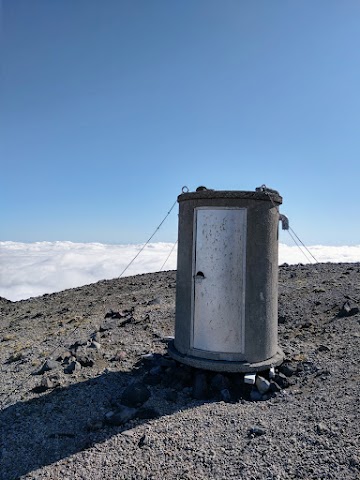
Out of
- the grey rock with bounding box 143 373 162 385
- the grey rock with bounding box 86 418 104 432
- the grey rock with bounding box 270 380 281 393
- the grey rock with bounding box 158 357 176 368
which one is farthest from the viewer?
the grey rock with bounding box 158 357 176 368

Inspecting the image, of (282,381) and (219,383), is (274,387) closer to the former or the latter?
(282,381)

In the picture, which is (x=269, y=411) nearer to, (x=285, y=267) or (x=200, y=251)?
(x=200, y=251)

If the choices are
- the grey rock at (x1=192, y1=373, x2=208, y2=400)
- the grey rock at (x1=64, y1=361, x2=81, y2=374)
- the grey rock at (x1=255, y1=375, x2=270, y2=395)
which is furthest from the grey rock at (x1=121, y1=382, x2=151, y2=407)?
the grey rock at (x1=255, y1=375, x2=270, y2=395)

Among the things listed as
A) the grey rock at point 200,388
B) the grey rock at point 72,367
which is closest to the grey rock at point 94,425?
the grey rock at point 200,388

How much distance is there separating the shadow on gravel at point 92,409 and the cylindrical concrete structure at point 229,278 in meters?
0.38

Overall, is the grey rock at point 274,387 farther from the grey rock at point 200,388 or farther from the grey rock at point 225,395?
the grey rock at point 200,388

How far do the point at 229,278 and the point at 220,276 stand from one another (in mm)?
138

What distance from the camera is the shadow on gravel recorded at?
4.54 m

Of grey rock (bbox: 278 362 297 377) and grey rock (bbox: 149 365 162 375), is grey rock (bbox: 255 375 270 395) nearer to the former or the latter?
grey rock (bbox: 278 362 297 377)

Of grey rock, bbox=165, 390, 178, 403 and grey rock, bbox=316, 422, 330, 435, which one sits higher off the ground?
grey rock, bbox=316, 422, 330, 435

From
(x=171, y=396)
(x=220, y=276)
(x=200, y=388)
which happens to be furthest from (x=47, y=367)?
(x=220, y=276)

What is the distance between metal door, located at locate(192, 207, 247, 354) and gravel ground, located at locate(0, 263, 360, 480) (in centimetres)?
65

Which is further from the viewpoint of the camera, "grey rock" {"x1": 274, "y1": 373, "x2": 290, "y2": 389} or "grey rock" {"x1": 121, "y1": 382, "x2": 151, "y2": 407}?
"grey rock" {"x1": 274, "y1": 373, "x2": 290, "y2": 389}

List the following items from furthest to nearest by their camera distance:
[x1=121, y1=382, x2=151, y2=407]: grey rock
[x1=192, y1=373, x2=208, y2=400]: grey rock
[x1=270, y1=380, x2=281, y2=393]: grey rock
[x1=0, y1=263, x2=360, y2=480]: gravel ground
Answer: [x1=270, y1=380, x2=281, y2=393]: grey rock → [x1=192, y1=373, x2=208, y2=400]: grey rock → [x1=121, y1=382, x2=151, y2=407]: grey rock → [x1=0, y1=263, x2=360, y2=480]: gravel ground
